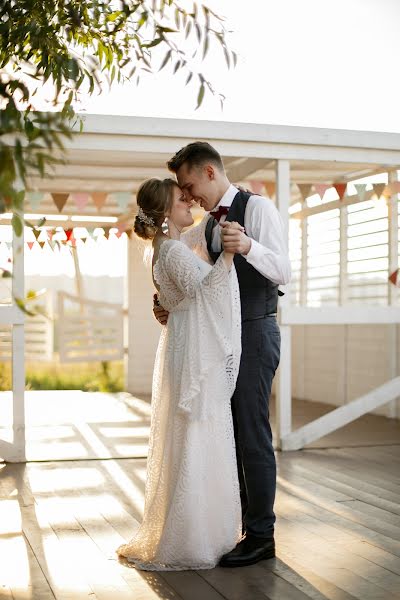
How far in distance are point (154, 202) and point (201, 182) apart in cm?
20

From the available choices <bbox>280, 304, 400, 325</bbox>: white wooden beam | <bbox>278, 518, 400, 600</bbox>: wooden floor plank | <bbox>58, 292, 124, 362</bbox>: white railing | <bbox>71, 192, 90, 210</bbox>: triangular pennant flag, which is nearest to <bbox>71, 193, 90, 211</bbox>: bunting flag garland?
<bbox>71, 192, 90, 210</bbox>: triangular pennant flag

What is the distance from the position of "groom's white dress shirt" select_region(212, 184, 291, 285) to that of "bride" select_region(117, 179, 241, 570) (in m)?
0.13

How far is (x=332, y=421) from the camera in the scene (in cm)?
600

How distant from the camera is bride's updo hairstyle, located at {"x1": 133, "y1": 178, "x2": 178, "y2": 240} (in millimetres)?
3281

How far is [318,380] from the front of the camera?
9328 millimetres

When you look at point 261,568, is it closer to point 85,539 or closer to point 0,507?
point 85,539

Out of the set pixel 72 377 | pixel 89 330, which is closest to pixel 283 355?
pixel 89 330

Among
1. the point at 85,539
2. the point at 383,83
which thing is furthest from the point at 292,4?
the point at 85,539

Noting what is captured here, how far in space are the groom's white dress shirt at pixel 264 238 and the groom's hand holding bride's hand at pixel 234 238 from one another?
0.12 ft

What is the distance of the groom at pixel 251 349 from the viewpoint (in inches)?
126

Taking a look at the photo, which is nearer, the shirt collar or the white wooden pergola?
the shirt collar

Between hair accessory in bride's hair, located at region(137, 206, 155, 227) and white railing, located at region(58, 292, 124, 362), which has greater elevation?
hair accessory in bride's hair, located at region(137, 206, 155, 227)

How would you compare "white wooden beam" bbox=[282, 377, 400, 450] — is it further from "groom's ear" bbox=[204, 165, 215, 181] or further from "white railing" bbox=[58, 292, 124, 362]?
"white railing" bbox=[58, 292, 124, 362]

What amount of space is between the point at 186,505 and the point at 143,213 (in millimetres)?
1107
